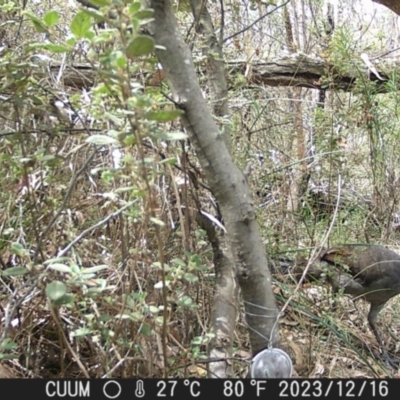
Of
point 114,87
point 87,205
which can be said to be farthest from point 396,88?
point 114,87

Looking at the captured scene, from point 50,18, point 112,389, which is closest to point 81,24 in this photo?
point 50,18

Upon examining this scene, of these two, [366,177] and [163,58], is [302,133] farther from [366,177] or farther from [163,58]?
[163,58]

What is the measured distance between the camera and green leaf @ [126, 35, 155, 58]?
2.87 ft

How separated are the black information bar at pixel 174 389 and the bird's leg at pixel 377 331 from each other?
0.95 meters

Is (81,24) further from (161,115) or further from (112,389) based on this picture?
(112,389)

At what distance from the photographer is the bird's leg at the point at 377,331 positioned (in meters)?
2.04

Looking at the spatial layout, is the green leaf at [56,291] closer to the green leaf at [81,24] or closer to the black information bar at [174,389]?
the black information bar at [174,389]

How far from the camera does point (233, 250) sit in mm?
1255

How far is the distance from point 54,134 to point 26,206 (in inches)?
9.3

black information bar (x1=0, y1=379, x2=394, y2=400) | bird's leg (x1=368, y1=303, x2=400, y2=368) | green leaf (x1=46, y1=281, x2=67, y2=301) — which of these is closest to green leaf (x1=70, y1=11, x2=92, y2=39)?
green leaf (x1=46, y1=281, x2=67, y2=301)

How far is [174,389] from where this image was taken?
1080 mm

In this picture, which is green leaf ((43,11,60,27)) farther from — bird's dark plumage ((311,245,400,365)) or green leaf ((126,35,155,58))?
bird's dark plumage ((311,245,400,365))

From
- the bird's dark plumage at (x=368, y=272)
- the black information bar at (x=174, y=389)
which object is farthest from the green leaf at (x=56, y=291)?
the bird's dark plumage at (x=368, y=272)

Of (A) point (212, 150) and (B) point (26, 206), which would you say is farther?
(B) point (26, 206)
